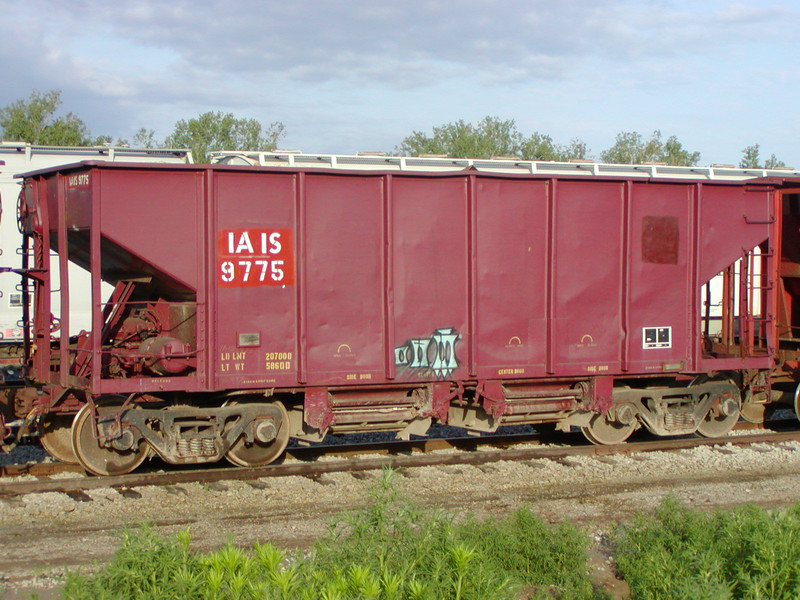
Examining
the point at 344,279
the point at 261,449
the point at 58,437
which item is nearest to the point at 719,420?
the point at 344,279

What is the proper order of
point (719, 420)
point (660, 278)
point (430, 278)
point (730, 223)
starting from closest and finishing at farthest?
point (430, 278) → point (660, 278) → point (730, 223) → point (719, 420)

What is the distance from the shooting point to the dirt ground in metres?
6.59

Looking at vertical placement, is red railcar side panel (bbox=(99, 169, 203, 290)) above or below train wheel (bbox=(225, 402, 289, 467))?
above

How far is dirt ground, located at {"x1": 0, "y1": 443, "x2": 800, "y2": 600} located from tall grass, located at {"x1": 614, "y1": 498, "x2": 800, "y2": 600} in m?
0.39

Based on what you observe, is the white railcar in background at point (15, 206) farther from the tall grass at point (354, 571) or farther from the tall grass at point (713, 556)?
the tall grass at point (713, 556)

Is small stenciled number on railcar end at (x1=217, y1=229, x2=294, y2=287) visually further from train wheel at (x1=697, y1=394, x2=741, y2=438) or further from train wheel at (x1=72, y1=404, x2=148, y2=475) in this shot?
train wheel at (x1=697, y1=394, x2=741, y2=438)

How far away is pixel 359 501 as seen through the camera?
26.6 feet

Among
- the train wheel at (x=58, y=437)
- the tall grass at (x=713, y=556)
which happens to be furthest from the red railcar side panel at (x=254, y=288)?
the tall grass at (x=713, y=556)

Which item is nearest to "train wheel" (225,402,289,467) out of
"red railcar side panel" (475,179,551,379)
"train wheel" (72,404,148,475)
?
"train wheel" (72,404,148,475)

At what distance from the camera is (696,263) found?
10.2 metres

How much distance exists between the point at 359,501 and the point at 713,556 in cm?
384

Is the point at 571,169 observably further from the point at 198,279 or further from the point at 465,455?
the point at 198,279

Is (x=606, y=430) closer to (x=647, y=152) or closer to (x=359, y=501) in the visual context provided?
(x=359, y=501)

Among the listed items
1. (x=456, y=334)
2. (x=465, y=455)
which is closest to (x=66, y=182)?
(x=456, y=334)
